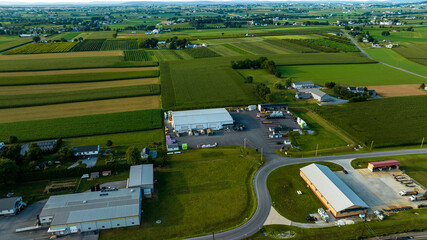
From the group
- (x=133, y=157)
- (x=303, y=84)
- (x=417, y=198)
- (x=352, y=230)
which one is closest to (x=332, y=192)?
(x=352, y=230)

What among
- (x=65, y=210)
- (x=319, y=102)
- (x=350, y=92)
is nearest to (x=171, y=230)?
(x=65, y=210)

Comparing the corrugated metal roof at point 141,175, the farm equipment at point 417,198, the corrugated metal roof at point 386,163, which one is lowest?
the farm equipment at point 417,198

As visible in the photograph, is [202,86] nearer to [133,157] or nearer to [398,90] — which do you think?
[133,157]

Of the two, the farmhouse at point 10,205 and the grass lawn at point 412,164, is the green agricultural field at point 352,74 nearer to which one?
the grass lawn at point 412,164

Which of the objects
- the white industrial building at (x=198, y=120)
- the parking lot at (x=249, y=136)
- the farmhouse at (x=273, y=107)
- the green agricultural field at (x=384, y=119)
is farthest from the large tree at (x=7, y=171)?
the green agricultural field at (x=384, y=119)

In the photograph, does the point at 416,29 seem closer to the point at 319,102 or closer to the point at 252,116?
the point at 319,102

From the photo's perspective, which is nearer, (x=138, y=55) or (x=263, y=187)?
(x=263, y=187)
